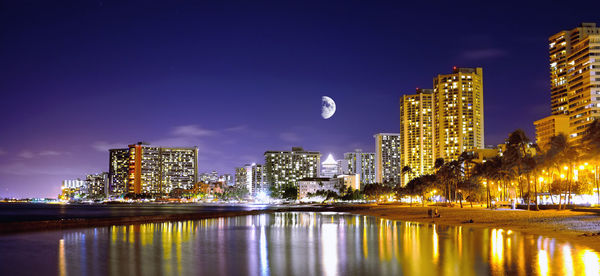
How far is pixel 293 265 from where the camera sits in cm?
2784

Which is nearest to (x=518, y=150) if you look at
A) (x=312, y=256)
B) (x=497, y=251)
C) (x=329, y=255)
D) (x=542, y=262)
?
(x=497, y=251)

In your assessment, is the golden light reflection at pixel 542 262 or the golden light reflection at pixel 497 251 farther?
the golden light reflection at pixel 497 251

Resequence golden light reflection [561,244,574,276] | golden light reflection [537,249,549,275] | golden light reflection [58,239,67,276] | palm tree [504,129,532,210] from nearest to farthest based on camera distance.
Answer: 1. golden light reflection [561,244,574,276]
2. golden light reflection [537,249,549,275]
3. golden light reflection [58,239,67,276]
4. palm tree [504,129,532,210]

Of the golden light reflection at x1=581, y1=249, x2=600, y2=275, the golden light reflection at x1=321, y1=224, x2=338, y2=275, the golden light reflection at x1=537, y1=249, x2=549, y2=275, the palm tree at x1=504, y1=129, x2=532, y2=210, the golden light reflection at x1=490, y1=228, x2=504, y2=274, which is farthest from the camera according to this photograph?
the palm tree at x1=504, y1=129, x2=532, y2=210

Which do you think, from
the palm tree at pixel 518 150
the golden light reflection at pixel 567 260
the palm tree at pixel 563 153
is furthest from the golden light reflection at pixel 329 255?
the palm tree at pixel 518 150

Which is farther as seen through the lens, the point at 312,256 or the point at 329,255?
the point at 329,255

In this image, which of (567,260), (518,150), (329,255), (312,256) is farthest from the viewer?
(518,150)

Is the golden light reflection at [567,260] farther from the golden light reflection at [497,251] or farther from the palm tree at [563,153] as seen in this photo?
the palm tree at [563,153]

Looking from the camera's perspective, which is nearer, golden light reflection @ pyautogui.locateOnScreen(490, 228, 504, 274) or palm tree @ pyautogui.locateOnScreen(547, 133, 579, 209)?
golden light reflection @ pyautogui.locateOnScreen(490, 228, 504, 274)

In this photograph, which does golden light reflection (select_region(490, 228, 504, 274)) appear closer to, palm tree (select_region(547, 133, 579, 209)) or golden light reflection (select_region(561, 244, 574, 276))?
golden light reflection (select_region(561, 244, 574, 276))

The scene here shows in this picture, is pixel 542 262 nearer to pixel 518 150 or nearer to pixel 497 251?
pixel 497 251

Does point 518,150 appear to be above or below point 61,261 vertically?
above

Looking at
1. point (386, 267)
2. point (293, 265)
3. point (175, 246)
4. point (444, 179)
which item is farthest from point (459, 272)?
point (444, 179)

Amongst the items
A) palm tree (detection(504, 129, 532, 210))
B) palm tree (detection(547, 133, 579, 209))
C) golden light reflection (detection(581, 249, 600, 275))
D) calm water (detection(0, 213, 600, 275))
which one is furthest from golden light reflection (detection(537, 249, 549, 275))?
palm tree (detection(504, 129, 532, 210))
